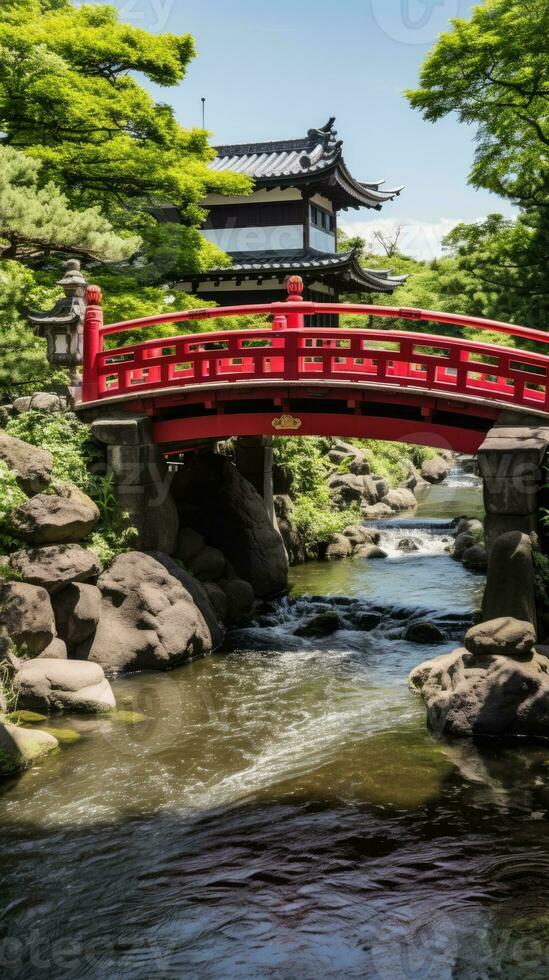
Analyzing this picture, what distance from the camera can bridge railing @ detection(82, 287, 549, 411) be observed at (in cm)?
1348

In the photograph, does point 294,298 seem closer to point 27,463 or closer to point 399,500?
point 27,463

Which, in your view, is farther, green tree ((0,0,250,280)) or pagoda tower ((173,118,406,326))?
pagoda tower ((173,118,406,326))

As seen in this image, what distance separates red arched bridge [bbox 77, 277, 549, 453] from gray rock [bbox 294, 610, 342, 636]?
3.64 m

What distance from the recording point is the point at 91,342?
53.3 ft

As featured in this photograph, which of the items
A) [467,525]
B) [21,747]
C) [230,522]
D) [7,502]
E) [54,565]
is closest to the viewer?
[21,747]

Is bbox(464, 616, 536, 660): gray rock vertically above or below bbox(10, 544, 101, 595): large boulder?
below

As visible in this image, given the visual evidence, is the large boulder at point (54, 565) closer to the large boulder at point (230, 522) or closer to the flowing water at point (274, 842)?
the flowing water at point (274, 842)

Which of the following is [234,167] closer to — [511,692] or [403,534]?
[403,534]

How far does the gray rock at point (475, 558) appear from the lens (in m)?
21.7

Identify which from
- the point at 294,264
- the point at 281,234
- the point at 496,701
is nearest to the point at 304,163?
the point at 281,234

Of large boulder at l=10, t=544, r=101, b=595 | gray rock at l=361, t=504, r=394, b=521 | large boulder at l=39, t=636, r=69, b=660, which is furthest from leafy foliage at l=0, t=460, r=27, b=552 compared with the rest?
gray rock at l=361, t=504, r=394, b=521

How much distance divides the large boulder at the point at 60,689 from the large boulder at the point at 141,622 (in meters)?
1.26

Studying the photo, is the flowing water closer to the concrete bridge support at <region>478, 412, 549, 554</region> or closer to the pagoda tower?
the concrete bridge support at <region>478, 412, 549, 554</region>

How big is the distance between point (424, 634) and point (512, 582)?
4.40 metres
